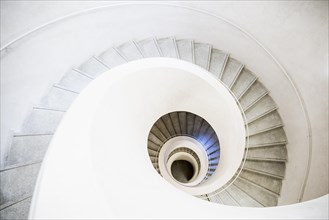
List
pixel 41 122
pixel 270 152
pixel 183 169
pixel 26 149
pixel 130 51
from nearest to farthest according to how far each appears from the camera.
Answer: pixel 26 149
pixel 41 122
pixel 130 51
pixel 270 152
pixel 183 169

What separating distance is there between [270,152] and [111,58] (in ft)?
13.9

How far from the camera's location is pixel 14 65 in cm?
321

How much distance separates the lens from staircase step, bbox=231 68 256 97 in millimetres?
5082

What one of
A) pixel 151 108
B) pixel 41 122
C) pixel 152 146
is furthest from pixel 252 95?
pixel 41 122

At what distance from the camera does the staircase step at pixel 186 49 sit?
16.1 feet

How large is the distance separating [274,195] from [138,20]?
16.3 ft

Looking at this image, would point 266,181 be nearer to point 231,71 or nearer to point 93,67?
point 231,71

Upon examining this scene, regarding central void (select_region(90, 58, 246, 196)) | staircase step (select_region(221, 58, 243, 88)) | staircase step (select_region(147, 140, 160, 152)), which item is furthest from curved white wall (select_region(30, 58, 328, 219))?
staircase step (select_region(147, 140, 160, 152))

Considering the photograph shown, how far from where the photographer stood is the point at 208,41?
5215 millimetres

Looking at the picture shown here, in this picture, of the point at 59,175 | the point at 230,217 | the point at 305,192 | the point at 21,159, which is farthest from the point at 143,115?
the point at 305,192

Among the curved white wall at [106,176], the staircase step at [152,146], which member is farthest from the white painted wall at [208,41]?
the staircase step at [152,146]

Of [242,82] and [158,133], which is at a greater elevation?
[242,82]

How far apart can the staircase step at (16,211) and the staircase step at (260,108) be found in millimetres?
4501

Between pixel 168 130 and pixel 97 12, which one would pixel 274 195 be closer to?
pixel 168 130
